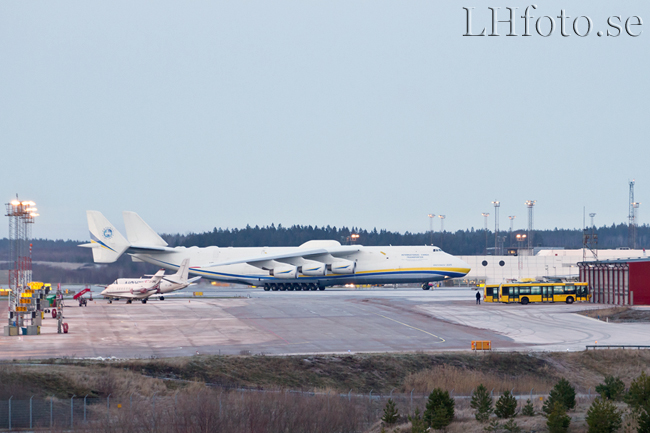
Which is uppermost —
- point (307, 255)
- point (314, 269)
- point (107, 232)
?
point (107, 232)

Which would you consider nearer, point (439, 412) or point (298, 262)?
point (439, 412)

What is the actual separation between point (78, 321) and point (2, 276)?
47.4 m

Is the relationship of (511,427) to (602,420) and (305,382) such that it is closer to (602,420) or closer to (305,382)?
(602,420)

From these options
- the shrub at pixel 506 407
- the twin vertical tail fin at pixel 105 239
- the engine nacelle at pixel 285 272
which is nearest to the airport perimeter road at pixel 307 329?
the shrub at pixel 506 407

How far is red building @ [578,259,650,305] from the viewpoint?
2228 inches

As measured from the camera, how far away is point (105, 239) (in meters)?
75.3

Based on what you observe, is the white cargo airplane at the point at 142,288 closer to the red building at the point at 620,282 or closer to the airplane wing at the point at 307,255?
the airplane wing at the point at 307,255

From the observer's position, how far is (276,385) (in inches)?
1101

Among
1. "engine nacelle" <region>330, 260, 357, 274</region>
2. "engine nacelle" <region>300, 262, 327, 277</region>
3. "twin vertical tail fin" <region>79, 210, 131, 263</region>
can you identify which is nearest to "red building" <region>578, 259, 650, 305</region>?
"engine nacelle" <region>330, 260, 357, 274</region>

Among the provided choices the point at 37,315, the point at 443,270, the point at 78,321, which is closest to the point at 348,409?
the point at 37,315

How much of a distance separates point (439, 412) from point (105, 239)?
6215 cm

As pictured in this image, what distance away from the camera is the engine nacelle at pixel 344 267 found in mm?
73500

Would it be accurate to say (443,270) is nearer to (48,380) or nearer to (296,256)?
(296,256)

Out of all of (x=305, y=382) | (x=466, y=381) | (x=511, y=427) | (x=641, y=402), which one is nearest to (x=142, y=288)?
(x=305, y=382)
